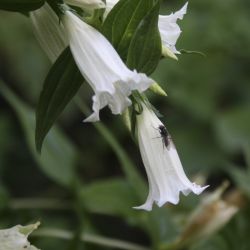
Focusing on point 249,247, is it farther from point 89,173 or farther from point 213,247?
point 89,173

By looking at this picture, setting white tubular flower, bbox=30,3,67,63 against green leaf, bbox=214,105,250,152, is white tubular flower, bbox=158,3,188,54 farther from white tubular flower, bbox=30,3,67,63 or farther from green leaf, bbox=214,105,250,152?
green leaf, bbox=214,105,250,152

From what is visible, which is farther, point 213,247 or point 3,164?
point 3,164

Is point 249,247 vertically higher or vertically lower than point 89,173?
higher

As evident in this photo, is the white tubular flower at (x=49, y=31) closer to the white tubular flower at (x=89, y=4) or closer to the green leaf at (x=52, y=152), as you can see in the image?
the white tubular flower at (x=89, y=4)

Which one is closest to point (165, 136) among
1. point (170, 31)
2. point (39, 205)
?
point (170, 31)

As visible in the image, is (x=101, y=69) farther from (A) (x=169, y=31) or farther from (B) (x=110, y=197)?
(B) (x=110, y=197)

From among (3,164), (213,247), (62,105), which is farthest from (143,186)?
(3,164)
